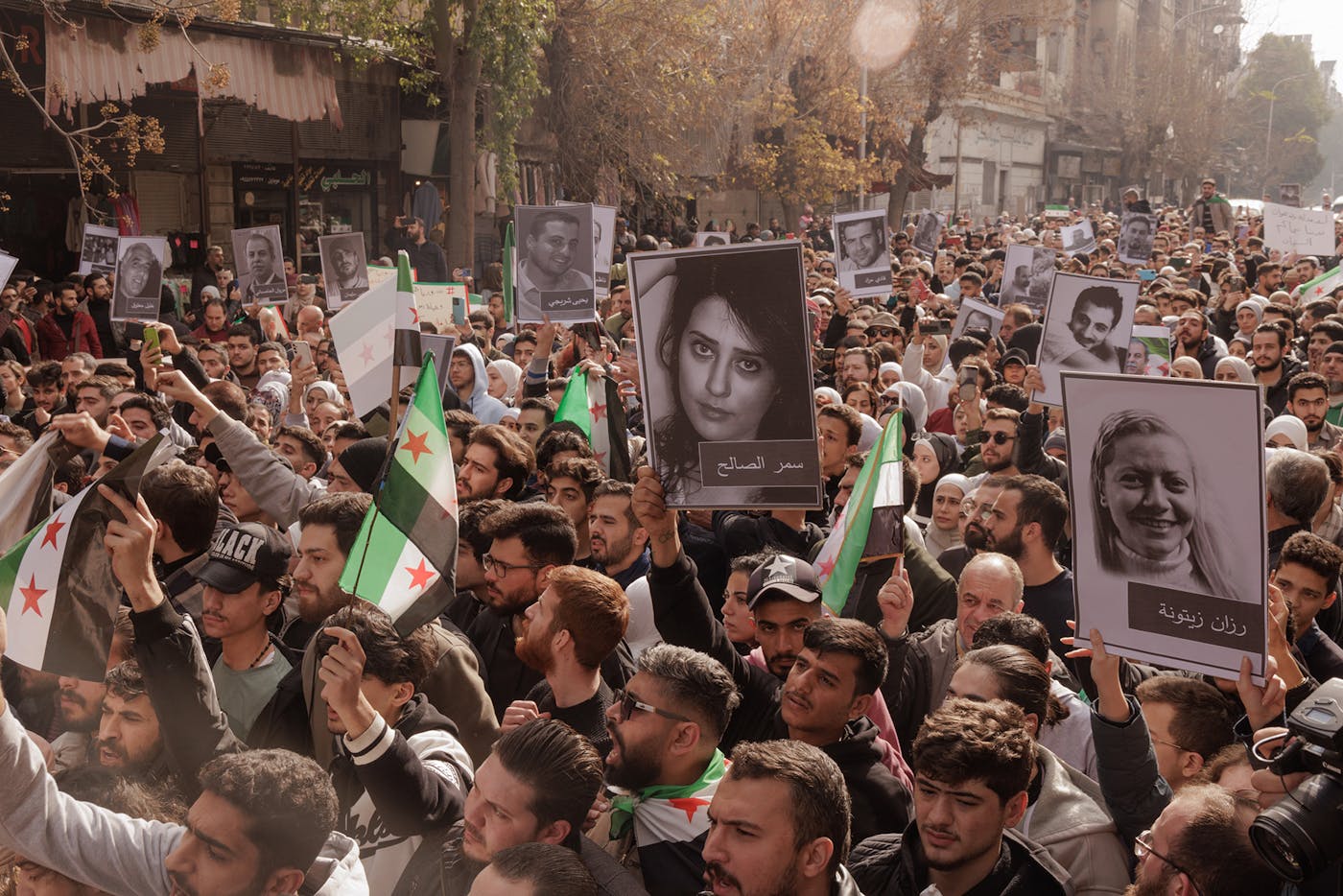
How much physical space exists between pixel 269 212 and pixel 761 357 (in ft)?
57.0

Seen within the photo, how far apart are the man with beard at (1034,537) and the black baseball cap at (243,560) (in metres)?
2.68

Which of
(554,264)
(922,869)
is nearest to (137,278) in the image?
(554,264)

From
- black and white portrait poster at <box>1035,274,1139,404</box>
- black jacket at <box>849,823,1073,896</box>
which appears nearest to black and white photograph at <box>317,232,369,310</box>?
black and white portrait poster at <box>1035,274,1139,404</box>

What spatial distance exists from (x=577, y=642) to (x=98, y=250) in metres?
10.9

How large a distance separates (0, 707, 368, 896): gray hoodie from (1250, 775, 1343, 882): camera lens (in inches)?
73.5

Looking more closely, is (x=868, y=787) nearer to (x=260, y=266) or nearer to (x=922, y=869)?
(x=922, y=869)

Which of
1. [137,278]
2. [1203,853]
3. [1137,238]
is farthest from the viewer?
[1137,238]

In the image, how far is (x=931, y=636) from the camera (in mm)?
4828

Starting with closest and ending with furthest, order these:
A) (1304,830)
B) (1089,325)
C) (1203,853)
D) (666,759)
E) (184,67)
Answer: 1. (1304,830)
2. (1203,853)
3. (666,759)
4. (1089,325)
5. (184,67)

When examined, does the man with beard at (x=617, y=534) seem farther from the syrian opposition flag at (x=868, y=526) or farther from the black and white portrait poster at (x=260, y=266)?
the black and white portrait poster at (x=260, y=266)

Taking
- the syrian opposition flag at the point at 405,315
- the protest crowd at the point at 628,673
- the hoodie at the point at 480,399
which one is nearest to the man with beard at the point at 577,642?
the protest crowd at the point at 628,673

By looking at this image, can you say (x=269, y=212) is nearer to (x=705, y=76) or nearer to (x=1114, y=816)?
(x=705, y=76)

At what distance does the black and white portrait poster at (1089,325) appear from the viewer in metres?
9.12

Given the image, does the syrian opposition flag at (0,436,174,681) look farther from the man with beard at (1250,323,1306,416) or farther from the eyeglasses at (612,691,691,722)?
the man with beard at (1250,323,1306,416)
